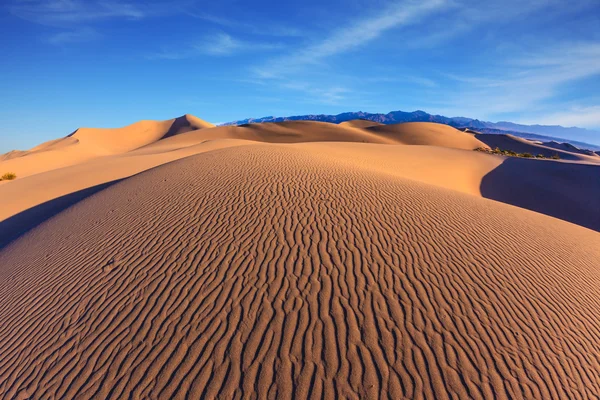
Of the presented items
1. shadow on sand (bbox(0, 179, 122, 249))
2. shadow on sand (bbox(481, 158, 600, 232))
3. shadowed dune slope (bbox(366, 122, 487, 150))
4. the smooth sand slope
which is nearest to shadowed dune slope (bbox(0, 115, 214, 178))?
the smooth sand slope

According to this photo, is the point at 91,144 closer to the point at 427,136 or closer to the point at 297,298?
the point at 427,136

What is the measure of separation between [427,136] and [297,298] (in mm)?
66364

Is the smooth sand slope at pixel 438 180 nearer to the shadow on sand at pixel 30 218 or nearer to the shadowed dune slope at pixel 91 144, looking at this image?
the shadow on sand at pixel 30 218

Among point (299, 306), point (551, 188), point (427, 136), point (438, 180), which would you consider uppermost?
point (427, 136)

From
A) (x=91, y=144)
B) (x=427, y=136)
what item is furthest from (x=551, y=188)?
(x=91, y=144)

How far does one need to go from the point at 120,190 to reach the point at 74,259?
5.56m

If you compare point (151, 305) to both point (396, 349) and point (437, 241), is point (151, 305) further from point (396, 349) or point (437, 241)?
point (437, 241)

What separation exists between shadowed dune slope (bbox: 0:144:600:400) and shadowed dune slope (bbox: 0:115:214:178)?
32924mm

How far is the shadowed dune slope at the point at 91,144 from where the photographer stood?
3770 cm

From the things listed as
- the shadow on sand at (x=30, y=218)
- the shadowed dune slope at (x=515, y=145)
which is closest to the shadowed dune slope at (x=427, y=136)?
the shadowed dune slope at (x=515, y=145)

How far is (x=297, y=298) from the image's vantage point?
16.0 ft

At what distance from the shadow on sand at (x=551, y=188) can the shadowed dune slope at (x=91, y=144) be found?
39.7m

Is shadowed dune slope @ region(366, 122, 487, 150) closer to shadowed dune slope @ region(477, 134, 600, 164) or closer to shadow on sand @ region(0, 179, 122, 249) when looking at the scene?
shadowed dune slope @ region(477, 134, 600, 164)

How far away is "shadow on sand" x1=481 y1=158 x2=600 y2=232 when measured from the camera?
1717 centimetres
